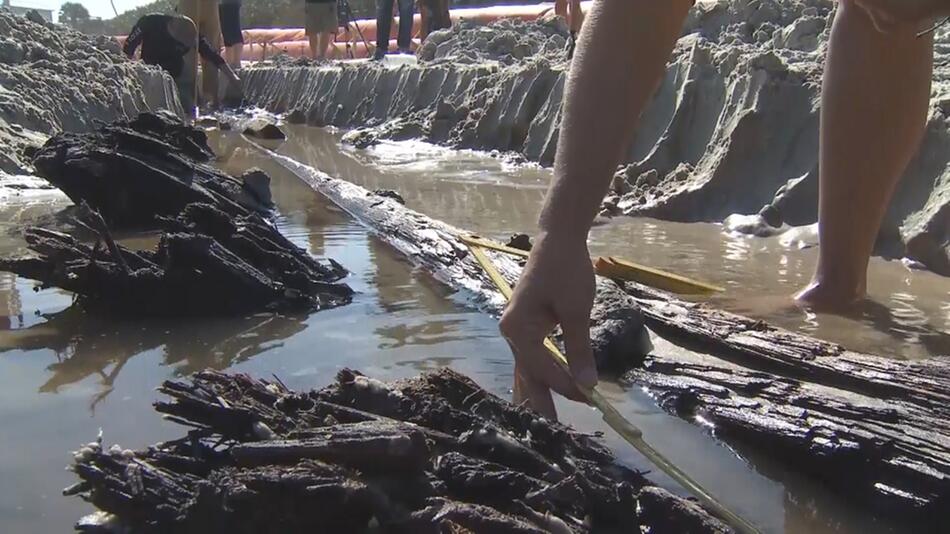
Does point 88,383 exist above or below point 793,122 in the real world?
below

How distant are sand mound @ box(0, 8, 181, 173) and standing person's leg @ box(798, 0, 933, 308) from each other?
4023mm

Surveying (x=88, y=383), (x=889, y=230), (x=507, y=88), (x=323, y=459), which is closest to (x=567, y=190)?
(x=323, y=459)

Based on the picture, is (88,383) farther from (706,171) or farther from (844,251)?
(706,171)

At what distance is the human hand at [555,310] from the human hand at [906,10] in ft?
2.73

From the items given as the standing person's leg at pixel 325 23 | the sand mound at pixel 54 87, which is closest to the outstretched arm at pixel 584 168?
the sand mound at pixel 54 87

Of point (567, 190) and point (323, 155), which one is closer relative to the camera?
point (567, 190)

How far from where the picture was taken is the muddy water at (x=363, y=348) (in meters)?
1.72

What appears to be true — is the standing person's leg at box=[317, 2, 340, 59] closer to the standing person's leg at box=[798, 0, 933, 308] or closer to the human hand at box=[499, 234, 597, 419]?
the standing person's leg at box=[798, 0, 933, 308]

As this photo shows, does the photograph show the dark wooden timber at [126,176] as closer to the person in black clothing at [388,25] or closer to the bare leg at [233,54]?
the person in black clothing at [388,25]

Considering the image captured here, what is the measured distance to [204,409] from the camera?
1471 millimetres

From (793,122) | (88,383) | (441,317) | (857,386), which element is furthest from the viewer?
(793,122)

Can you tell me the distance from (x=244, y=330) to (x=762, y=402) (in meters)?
1.43

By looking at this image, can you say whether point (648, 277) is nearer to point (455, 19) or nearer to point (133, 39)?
point (133, 39)

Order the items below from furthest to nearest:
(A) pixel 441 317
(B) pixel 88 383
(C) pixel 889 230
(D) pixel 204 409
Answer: (C) pixel 889 230
(A) pixel 441 317
(B) pixel 88 383
(D) pixel 204 409
